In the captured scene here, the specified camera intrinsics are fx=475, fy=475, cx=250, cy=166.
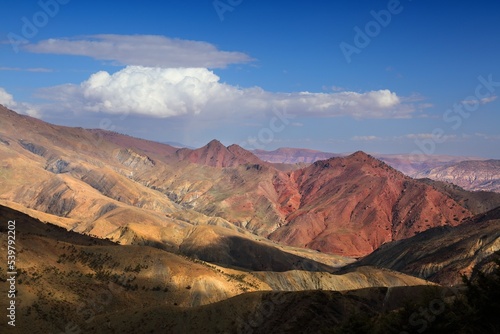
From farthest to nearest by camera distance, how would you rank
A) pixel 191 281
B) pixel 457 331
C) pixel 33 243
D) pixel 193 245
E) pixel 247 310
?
pixel 193 245 < pixel 191 281 < pixel 33 243 < pixel 247 310 < pixel 457 331

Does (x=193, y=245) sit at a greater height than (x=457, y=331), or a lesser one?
lesser

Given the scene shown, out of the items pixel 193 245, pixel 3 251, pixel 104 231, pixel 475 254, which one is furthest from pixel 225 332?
pixel 104 231

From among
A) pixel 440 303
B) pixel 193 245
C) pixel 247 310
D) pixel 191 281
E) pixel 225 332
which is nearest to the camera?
pixel 440 303

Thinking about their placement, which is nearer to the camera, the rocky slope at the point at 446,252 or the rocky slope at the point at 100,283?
the rocky slope at the point at 100,283

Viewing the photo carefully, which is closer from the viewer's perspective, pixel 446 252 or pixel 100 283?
pixel 100 283

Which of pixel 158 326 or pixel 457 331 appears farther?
pixel 158 326

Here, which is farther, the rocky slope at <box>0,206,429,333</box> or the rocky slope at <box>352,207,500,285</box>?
the rocky slope at <box>352,207,500,285</box>

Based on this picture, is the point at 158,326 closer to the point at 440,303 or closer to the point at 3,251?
the point at 3,251

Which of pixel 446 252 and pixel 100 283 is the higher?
pixel 446 252

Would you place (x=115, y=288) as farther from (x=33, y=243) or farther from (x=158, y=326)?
(x=158, y=326)
